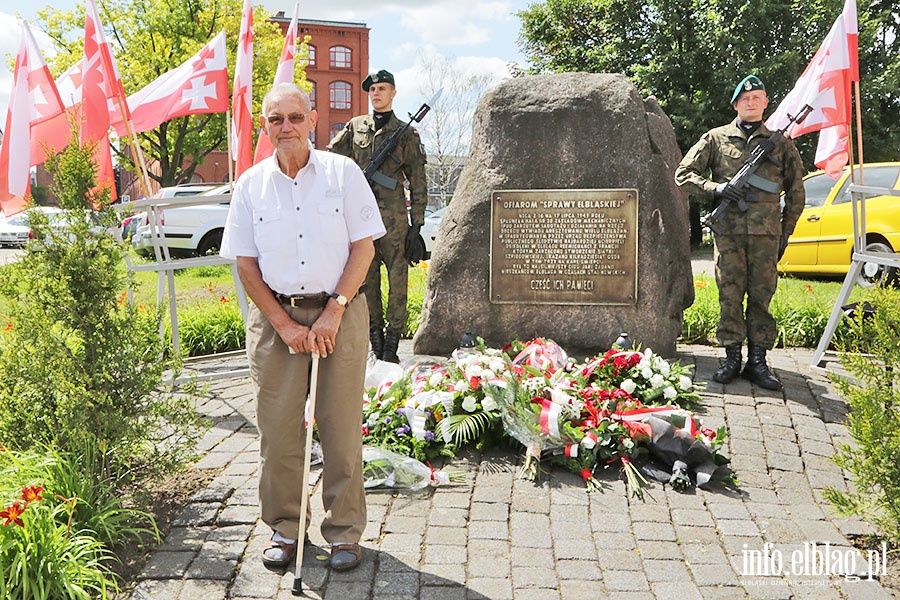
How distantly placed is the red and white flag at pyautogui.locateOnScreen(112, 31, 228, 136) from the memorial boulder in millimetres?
2045

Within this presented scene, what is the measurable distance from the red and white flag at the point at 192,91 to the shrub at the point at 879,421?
470 cm

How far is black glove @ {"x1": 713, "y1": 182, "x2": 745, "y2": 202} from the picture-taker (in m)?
5.40

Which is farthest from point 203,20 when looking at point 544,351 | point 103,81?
point 544,351

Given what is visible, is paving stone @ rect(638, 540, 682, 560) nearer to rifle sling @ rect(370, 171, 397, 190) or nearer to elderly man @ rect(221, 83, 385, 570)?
elderly man @ rect(221, 83, 385, 570)

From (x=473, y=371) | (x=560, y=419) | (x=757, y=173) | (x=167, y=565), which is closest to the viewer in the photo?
(x=167, y=565)

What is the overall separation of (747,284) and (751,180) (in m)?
0.75

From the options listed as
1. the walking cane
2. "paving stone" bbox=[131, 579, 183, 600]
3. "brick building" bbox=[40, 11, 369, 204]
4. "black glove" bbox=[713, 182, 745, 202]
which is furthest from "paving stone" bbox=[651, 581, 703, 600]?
"brick building" bbox=[40, 11, 369, 204]

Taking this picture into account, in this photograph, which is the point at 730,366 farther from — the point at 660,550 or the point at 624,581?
the point at 624,581

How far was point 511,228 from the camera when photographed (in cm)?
601

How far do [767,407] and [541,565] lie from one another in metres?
2.59

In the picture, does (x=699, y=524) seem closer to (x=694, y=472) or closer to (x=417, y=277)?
(x=694, y=472)

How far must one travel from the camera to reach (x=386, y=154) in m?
6.01

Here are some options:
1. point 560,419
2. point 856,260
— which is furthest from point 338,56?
point 560,419

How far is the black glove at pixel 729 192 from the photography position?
17.7 feet
